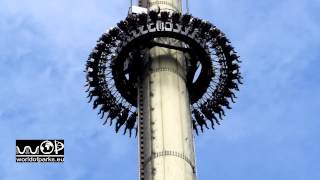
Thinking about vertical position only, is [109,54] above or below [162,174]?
above

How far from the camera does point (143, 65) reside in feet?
283

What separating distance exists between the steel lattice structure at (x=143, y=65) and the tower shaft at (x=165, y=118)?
4.42 feet

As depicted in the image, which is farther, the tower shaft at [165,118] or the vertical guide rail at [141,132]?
the vertical guide rail at [141,132]

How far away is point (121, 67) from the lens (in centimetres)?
8656

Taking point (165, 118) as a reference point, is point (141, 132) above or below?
below

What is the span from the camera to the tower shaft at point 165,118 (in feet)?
251

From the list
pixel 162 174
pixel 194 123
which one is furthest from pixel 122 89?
pixel 162 174

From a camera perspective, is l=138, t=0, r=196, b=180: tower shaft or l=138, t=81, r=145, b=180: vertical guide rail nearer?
l=138, t=0, r=196, b=180: tower shaft

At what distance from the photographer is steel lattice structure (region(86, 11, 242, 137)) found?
281 feet

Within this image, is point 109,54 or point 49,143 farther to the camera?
point 109,54

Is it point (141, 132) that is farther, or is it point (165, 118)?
point (141, 132)

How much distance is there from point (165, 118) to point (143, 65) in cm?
817

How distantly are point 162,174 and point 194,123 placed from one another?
1472 cm

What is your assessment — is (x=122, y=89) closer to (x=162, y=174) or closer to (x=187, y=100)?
(x=187, y=100)
